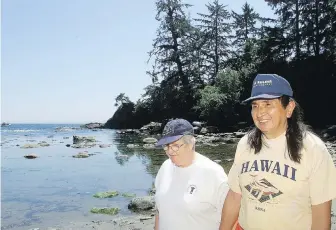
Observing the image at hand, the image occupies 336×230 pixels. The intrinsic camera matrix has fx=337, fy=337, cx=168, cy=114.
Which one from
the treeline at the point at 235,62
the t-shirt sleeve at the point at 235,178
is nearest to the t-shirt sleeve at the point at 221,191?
the t-shirt sleeve at the point at 235,178

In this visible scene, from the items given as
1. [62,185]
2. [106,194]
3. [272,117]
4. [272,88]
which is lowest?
[62,185]

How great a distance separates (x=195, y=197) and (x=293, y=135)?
3.61ft

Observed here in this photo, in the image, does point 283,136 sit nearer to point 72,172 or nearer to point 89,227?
point 89,227

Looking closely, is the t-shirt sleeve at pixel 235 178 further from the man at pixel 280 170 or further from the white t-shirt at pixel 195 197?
the white t-shirt at pixel 195 197

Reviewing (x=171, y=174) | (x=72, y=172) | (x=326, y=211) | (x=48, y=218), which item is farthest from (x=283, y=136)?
(x=72, y=172)

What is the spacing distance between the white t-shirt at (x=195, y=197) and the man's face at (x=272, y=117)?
0.71 meters

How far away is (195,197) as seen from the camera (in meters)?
3.25

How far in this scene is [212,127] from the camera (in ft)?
127

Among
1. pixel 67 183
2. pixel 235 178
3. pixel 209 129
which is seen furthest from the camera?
pixel 209 129

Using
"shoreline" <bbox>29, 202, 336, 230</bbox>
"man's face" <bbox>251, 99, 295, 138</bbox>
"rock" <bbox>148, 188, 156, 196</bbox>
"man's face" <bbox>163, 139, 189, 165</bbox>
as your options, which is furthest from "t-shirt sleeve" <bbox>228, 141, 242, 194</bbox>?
"rock" <bbox>148, 188, 156, 196</bbox>

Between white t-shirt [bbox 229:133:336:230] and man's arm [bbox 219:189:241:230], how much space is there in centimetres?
19

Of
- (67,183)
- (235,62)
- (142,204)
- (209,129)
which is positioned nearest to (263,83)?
(142,204)

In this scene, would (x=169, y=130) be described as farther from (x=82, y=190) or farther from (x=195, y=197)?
(x=82, y=190)

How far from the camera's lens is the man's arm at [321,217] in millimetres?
2615
